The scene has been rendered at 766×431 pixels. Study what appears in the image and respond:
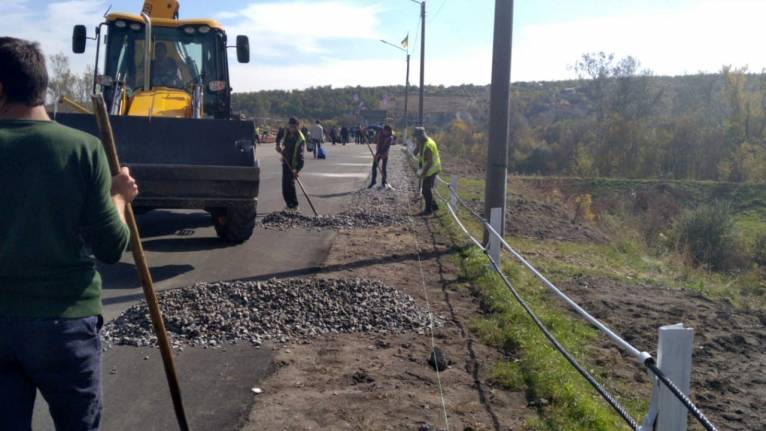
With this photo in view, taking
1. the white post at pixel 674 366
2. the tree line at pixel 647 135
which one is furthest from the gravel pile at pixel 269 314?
the tree line at pixel 647 135

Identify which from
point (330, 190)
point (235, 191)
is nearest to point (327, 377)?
point (235, 191)

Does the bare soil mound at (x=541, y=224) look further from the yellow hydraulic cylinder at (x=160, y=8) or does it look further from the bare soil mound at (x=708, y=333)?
the yellow hydraulic cylinder at (x=160, y=8)

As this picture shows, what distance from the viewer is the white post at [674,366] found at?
387 cm

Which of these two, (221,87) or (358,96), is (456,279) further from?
(358,96)

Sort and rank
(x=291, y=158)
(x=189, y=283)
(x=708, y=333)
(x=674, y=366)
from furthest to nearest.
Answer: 1. (x=291, y=158)
2. (x=189, y=283)
3. (x=708, y=333)
4. (x=674, y=366)

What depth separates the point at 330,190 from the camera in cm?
2119

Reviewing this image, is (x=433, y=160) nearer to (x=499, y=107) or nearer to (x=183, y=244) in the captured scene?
(x=499, y=107)

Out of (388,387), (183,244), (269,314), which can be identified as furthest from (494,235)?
(183,244)

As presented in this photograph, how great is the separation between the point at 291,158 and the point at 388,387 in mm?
10020

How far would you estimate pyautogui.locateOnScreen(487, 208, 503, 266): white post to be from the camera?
969 cm

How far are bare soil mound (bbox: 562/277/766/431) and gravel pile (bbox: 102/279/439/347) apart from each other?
8.10 ft

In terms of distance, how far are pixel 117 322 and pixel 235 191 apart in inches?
152

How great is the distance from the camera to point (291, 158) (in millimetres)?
15180

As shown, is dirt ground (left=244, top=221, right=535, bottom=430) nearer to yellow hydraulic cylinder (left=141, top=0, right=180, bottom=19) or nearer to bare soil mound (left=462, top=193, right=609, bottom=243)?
bare soil mound (left=462, top=193, right=609, bottom=243)
